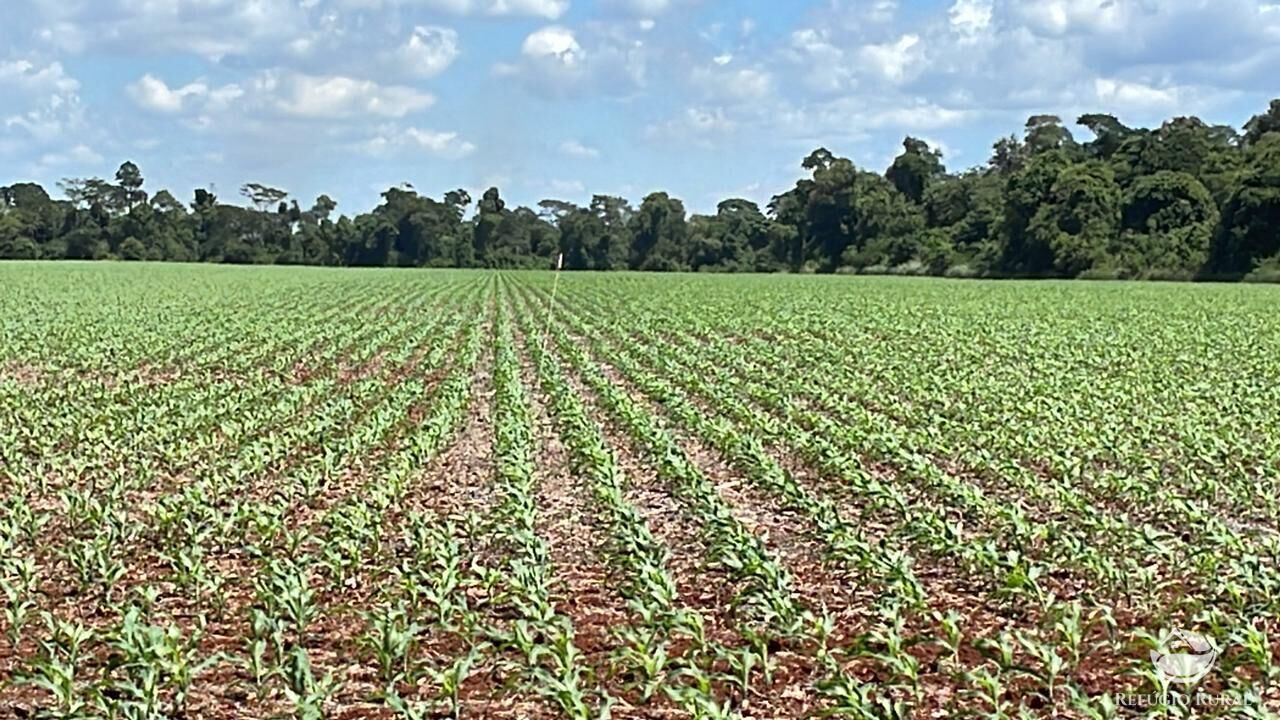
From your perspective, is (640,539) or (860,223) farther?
(860,223)

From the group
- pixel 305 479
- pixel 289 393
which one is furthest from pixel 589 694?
pixel 289 393

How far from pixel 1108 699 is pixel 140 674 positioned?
393cm

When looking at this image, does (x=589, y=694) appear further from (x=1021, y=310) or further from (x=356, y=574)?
(x=1021, y=310)

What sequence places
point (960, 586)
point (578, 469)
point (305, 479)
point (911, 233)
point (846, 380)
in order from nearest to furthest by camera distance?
point (960, 586)
point (305, 479)
point (578, 469)
point (846, 380)
point (911, 233)

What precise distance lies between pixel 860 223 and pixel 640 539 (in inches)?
3644

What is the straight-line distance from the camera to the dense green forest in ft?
231

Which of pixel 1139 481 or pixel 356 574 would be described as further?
pixel 1139 481

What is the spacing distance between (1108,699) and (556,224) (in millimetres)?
119450

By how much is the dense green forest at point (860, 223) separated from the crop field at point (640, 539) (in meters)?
51.2

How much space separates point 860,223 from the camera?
9862cm

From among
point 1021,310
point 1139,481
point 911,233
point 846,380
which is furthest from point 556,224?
point 1139,481

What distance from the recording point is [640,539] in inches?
320

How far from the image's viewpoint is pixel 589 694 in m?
5.79

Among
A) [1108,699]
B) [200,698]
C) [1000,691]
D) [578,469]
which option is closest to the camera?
[1108,699]
